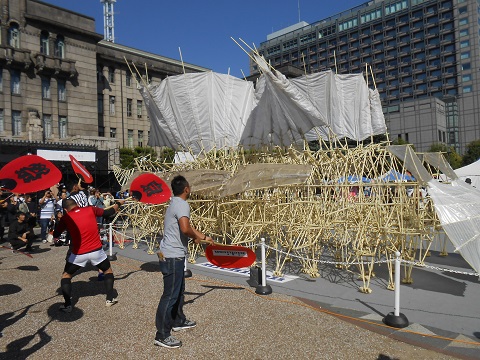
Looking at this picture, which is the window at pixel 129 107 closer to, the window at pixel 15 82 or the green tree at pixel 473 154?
the window at pixel 15 82

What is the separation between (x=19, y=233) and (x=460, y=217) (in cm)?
1102

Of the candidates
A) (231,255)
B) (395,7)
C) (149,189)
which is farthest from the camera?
(395,7)

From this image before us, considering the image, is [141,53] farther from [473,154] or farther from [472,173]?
[473,154]

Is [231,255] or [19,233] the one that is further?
[19,233]

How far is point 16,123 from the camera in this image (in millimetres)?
31797

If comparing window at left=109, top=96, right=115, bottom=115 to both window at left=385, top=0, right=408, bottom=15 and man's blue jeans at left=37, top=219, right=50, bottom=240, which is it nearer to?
man's blue jeans at left=37, top=219, right=50, bottom=240

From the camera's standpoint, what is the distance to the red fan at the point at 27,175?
19.9 feet

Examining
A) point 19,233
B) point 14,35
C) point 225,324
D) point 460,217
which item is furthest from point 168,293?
point 14,35

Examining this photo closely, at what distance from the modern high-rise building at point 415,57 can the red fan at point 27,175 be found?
52741mm

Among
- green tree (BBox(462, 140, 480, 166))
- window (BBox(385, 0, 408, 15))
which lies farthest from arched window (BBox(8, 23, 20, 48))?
window (BBox(385, 0, 408, 15))

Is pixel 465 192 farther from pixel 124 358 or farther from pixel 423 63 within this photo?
pixel 423 63

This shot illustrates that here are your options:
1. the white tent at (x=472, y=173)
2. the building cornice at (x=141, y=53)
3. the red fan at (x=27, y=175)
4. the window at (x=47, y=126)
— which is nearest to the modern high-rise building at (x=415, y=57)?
the building cornice at (x=141, y=53)

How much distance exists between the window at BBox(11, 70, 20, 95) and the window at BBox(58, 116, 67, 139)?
12.7 feet

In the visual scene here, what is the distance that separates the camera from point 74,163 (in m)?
7.81
